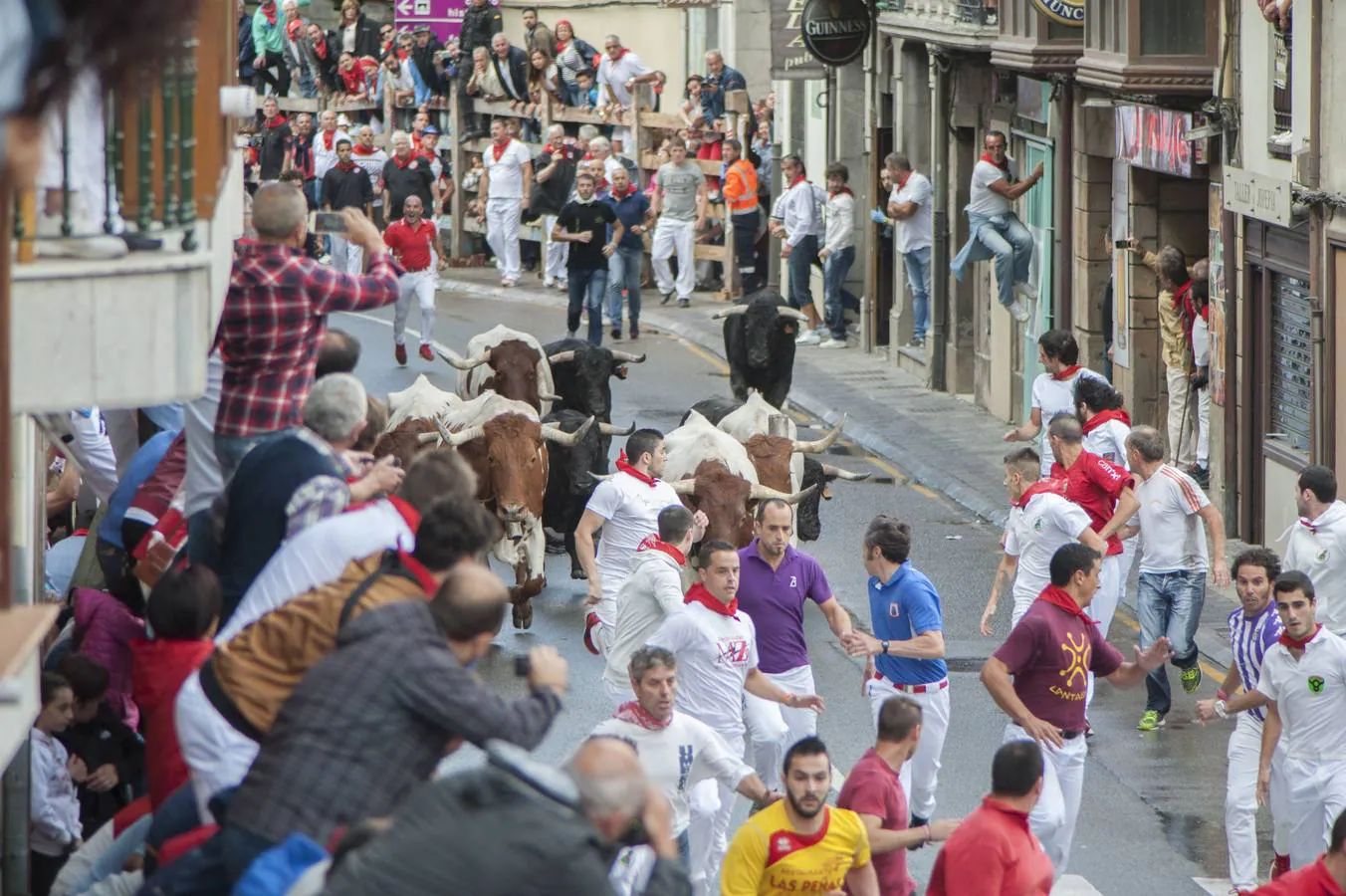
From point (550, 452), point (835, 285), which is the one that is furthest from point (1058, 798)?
point (835, 285)

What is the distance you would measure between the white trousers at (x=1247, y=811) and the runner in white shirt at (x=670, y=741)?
2521 millimetres

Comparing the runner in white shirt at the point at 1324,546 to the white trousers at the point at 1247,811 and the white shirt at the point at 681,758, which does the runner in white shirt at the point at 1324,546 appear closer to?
the white trousers at the point at 1247,811

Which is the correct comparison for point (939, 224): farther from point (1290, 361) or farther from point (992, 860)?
point (992, 860)

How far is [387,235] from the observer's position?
92.3ft

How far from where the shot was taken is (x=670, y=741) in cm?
983

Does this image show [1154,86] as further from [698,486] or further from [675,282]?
[675,282]

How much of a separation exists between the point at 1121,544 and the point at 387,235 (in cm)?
1509

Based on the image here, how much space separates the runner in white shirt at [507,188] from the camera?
117ft

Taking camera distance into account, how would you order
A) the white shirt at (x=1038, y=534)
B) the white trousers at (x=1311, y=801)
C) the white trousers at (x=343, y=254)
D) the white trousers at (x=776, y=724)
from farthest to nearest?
the white trousers at (x=343, y=254)
the white shirt at (x=1038, y=534)
the white trousers at (x=776, y=724)
the white trousers at (x=1311, y=801)

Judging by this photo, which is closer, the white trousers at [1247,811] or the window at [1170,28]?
the white trousers at [1247,811]

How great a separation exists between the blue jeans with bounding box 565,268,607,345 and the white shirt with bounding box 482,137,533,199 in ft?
22.8

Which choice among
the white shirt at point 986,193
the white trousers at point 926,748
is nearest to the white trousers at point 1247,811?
the white trousers at point 926,748

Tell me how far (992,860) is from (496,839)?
3121 mm

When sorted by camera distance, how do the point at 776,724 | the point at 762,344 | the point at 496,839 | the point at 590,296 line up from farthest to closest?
the point at 590,296, the point at 762,344, the point at 776,724, the point at 496,839
